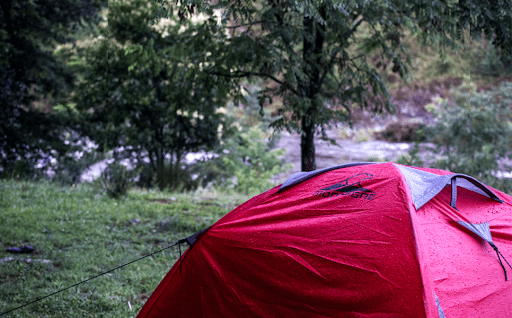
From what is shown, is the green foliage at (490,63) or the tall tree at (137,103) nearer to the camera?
the tall tree at (137,103)

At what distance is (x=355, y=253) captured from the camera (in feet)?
6.75

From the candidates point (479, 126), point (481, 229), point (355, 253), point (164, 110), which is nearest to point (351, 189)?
point (355, 253)

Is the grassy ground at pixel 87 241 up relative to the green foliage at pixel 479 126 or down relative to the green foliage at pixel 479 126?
down

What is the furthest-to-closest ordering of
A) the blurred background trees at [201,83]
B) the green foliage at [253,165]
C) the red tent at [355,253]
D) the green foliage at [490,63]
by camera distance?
the green foliage at [490,63]
the green foliage at [253,165]
the blurred background trees at [201,83]
the red tent at [355,253]

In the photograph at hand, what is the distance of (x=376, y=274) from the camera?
6.41ft

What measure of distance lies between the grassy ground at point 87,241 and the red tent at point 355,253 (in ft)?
3.07

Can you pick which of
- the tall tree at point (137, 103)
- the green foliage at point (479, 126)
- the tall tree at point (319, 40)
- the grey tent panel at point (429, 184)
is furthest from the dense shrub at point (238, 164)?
the grey tent panel at point (429, 184)

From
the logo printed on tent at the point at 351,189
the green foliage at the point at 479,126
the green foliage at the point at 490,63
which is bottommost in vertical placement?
the logo printed on tent at the point at 351,189

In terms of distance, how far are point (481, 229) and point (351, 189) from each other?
747 mm

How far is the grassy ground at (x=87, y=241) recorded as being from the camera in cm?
323

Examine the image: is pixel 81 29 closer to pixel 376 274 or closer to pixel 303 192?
pixel 303 192

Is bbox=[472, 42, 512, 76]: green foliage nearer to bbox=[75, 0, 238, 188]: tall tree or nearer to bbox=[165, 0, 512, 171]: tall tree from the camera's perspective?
bbox=[165, 0, 512, 171]: tall tree

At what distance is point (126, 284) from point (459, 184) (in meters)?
3.01

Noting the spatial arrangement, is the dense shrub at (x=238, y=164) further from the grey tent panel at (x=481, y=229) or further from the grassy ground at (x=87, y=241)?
the grey tent panel at (x=481, y=229)
